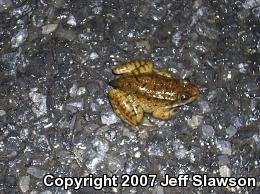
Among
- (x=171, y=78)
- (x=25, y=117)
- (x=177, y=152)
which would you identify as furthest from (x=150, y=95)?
(x=25, y=117)

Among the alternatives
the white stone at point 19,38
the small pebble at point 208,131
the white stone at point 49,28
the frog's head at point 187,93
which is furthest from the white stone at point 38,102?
the small pebble at point 208,131

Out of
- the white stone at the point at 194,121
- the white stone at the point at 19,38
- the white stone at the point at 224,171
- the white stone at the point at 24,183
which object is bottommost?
the white stone at the point at 224,171

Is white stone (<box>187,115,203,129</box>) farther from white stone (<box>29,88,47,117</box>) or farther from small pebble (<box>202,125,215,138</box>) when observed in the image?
white stone (<box>29,88,47,117</box>)

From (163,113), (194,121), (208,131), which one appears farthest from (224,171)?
(163,113)

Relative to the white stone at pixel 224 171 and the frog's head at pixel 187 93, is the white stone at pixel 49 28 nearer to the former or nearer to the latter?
the frog's head at pixel 187 93

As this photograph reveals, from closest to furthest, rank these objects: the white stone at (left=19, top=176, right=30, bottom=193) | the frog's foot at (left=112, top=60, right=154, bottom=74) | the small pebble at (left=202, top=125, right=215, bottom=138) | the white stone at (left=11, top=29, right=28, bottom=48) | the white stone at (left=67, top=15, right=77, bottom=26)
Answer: the white stone at (left=19, top=176, right=30, bottom=193) → the small pebble at (left=202, top=125, right=215, bottom=138) → the frog's foot at (left=112, top=60, right=154, bottom=74) → the white stone at (left=11, top=29, right=28, bottom=48) → the white stone at (left=67, top=15, right=77, bottom=26)

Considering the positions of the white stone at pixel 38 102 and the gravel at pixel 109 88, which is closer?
the gravel at pixel 109 88

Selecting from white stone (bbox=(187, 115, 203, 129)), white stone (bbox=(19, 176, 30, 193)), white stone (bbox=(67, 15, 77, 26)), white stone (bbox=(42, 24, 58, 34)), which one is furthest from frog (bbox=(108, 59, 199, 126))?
white stone (bbox=(19, 176, 30, 193))
